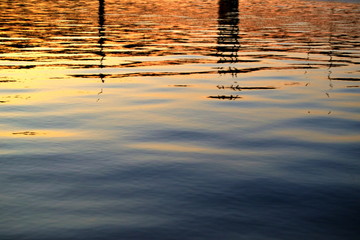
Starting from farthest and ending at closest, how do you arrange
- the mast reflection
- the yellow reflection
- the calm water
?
the mast reflection
the yellow reflection
the calm water

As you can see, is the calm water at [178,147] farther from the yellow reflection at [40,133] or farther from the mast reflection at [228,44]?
the mast reflection at [228,44]

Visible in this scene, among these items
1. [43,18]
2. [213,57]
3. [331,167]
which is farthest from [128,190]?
[43,18]

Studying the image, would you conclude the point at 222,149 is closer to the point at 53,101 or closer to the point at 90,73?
the point at 53,101

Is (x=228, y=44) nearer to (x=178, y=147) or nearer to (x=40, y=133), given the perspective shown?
(x=40, y=133)

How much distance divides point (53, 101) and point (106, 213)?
5416 mm

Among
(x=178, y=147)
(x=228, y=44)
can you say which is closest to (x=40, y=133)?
(x=178, y=147)

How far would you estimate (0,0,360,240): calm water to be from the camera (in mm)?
4871

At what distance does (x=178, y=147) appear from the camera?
7.29 metres

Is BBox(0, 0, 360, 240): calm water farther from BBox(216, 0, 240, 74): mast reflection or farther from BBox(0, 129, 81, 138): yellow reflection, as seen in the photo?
BBox(216, 0, 240, 74): mast reflection

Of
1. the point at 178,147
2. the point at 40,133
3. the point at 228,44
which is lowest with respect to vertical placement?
the point at 178,147

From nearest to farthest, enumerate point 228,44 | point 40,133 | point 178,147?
point 178,147, point 40,133, point 228,44

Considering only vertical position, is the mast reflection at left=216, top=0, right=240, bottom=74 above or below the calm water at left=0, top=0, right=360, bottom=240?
above

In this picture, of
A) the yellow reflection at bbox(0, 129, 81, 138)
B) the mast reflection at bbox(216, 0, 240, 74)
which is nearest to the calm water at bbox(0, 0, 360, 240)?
the yellow reflection at bbox(0, 129, 81, 138)

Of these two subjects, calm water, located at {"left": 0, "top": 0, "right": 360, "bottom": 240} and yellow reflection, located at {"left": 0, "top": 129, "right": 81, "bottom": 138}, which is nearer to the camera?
calm water, located at {"left": 0, "top": 0, "right": 360, "bottom": 240}
